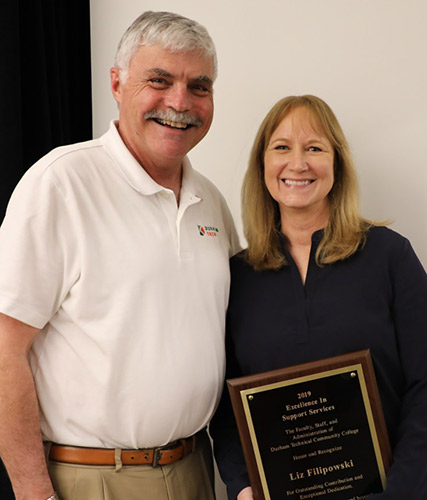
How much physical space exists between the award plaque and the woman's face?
0.52 m

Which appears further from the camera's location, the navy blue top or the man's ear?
the man's ear

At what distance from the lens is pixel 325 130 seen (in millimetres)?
2064

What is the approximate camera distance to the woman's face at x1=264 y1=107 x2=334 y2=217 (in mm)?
2029

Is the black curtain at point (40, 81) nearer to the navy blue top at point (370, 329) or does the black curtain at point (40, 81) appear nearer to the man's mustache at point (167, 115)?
the man's mustache at point (167, 115)

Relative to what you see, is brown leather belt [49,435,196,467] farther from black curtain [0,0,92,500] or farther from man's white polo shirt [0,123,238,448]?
black curtain [0,0,92,500]

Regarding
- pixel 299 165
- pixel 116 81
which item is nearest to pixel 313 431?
pixel 299 165

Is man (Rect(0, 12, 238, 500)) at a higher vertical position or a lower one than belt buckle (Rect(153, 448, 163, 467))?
higher

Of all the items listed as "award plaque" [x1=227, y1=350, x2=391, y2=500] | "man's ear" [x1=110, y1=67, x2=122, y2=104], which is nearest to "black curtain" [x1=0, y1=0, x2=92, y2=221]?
"man's ear" [x1=110, y1=67, x2=122, y2=104]

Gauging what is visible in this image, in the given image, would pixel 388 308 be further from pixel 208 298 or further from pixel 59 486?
pixel 59 486

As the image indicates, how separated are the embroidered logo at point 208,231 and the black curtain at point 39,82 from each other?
0.86 m

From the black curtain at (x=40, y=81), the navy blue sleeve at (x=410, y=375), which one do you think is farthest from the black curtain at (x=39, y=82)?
the navy blue sleeve at (x=410, y=375)

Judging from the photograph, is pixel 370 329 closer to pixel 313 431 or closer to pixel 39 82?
pixel 313 431

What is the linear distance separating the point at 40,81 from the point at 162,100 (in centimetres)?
90

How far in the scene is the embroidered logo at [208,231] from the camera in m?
2.05
